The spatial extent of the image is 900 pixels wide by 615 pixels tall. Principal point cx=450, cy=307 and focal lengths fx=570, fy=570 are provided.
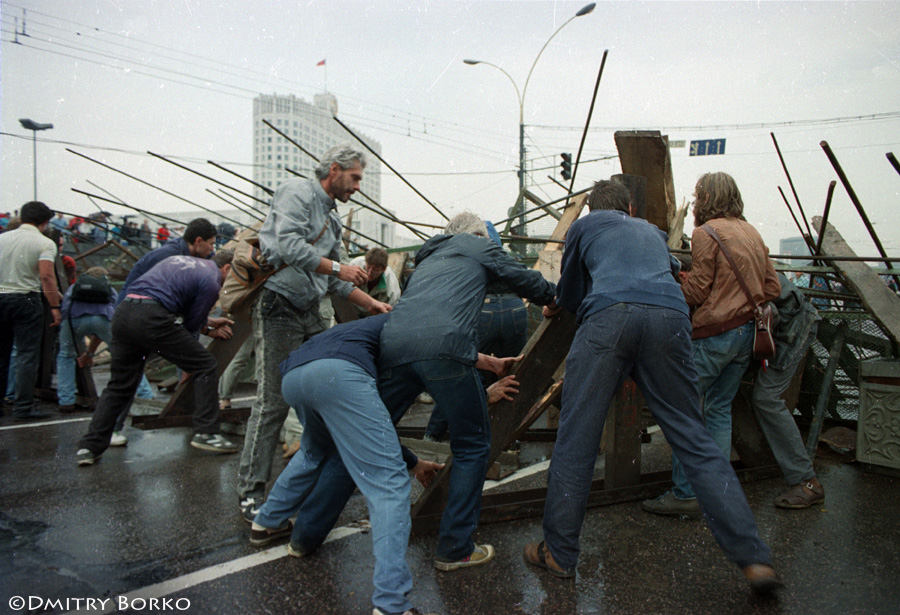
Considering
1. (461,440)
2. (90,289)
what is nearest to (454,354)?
(461,440)

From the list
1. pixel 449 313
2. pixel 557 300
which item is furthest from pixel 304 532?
pixel 557 300

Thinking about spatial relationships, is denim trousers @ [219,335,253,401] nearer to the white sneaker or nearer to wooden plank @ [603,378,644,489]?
the white sneaker

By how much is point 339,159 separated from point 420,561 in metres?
2.12

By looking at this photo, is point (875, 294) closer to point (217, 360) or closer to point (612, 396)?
point (612, 396)

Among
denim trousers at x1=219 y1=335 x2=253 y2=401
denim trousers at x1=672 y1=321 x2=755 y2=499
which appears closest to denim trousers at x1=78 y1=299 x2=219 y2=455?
denim trousers at x1=219 y1=335 x2=253 y2=401

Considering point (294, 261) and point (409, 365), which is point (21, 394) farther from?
point (409, 365)

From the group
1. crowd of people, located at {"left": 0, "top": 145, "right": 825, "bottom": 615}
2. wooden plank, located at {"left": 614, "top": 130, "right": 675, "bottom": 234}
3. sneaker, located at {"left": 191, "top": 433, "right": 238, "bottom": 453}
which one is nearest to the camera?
crowd of people, located at {"left": 0, "top": 145, "right": 825, "bottom": 615}

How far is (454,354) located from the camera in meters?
2.29

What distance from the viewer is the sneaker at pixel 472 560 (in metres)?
2.48

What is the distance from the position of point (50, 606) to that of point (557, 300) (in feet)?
8.19

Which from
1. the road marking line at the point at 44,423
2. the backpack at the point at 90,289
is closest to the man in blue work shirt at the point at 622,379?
the road marking line at the point at 44,423

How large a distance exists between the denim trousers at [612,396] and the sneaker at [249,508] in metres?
1.58

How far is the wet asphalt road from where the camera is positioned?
7.33 ft

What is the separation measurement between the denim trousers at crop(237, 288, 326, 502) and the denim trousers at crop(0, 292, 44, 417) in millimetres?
3508
